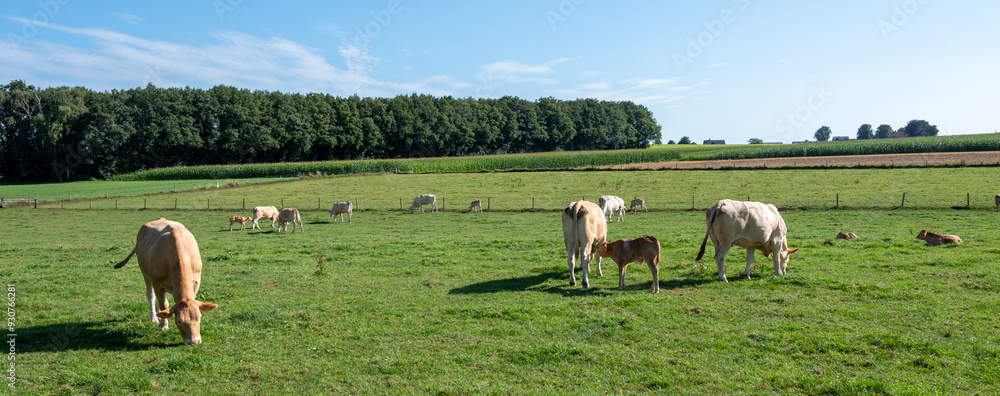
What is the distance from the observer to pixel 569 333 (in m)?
8.66

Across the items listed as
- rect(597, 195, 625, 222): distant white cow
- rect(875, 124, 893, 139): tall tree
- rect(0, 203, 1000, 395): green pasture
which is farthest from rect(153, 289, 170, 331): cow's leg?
rect(875, 124, 893, 139): tall tree

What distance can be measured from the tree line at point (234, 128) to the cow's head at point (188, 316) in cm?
8651

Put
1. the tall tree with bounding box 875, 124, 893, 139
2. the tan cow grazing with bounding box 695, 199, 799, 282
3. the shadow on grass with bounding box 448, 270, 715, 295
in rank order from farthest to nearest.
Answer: the tall tree with bounding box 875, 124, 893, 139 → the tan cow grazing with bounding box 695, 199, 799, 282 → the shadow on grass with bounding box 448, 270, 715, 295

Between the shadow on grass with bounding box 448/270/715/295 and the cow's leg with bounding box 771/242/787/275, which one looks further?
the cow's leg with bounding box 771/242/787/275

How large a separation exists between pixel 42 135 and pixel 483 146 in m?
74.0

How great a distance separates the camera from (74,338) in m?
8.77

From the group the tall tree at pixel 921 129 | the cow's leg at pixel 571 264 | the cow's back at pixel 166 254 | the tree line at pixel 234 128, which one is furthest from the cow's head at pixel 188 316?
the tall tree at pixel 921 129

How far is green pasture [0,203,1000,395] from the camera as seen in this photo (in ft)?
22.5

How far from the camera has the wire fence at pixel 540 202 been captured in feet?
109

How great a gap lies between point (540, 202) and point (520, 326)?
31765 millimetres

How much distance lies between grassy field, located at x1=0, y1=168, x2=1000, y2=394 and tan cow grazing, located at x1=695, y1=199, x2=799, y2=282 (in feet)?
2.09

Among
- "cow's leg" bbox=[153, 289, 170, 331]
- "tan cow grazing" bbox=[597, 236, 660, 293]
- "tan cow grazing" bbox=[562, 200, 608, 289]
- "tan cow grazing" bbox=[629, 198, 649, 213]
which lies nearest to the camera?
"cow's leg" bbox=[153, 289, 170, 331]

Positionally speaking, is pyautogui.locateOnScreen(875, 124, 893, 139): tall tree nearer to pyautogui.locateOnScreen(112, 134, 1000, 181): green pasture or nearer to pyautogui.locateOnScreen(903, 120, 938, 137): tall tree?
pyautogui.locateOnScreen(903, 120, 938, 137): tall tree

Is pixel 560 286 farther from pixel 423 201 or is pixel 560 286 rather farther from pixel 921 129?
pixel 921 129
